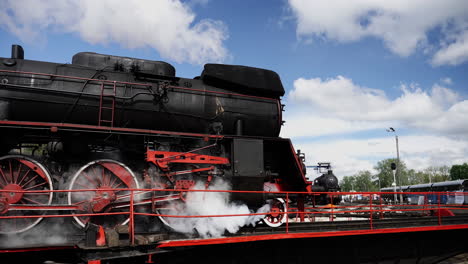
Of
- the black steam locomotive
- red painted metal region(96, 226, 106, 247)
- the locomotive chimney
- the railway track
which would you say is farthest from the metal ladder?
the railway track

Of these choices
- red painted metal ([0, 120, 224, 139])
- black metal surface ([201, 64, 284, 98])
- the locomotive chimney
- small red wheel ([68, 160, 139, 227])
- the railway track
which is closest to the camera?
red painted metal ([0, 120, 224, 139])

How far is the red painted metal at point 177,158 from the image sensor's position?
6.25 m

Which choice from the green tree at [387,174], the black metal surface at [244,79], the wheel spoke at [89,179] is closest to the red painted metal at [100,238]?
the wheel spoke at [89,179]

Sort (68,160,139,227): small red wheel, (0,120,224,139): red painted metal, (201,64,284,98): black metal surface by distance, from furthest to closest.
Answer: (201,64,284,98): black metal surface < (68,160,139,227): small red wheel < (0,120,224,139): red painted metal

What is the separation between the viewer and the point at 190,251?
584 cm

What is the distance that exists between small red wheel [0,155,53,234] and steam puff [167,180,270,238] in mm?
2327

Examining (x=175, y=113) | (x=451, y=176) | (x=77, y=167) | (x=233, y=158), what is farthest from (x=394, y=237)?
(x=451, y=176)

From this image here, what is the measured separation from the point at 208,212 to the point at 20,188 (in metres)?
3.36

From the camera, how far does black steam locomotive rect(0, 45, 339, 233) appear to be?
5730 mm

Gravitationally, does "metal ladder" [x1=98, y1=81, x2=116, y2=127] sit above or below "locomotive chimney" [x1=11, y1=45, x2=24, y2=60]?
below

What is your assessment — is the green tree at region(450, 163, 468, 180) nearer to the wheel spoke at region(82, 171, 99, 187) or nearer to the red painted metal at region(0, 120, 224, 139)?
the red painted metal at region(0, 120, 224, 139)

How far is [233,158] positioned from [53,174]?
341cm

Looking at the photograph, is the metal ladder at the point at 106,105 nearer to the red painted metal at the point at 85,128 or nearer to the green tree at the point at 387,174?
the red painted metal at the point at 85,128

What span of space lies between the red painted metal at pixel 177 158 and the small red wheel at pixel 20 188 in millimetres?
1825
